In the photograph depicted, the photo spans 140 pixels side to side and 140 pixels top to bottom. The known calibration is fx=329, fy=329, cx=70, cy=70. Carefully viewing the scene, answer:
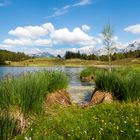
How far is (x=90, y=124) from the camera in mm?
10055

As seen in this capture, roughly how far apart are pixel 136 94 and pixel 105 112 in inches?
110

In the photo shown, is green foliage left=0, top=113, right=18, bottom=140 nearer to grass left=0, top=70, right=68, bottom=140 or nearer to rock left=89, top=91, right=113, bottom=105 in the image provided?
grass left=0, top=70, right=68, bottom=140

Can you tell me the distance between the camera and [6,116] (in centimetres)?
835

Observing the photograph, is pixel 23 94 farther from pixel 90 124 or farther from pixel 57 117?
pixel 90 124

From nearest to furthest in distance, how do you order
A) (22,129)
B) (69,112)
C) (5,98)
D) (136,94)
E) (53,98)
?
(22,129)
(5,98)
(69,112)
(136,94)
(53,98)

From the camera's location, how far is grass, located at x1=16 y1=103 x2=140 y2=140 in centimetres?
844

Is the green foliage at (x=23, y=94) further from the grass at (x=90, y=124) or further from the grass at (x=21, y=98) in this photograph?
the grass at (x=90, y=124)

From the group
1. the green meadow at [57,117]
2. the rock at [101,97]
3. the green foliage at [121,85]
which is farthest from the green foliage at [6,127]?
the rock at [101,97]

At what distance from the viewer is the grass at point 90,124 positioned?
27.7 feet

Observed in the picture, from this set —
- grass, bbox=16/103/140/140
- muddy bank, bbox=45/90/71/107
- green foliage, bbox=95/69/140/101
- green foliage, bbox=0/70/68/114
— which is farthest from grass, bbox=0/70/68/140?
green foliage, bbox=95/69/140/101

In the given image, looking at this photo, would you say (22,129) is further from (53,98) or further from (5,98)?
(53,98)

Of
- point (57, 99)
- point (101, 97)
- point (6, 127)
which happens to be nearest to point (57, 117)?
point (6, 127)

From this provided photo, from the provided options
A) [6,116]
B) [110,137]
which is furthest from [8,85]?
[110,137]

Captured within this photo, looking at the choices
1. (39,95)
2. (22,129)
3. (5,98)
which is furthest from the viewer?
(39,95)
